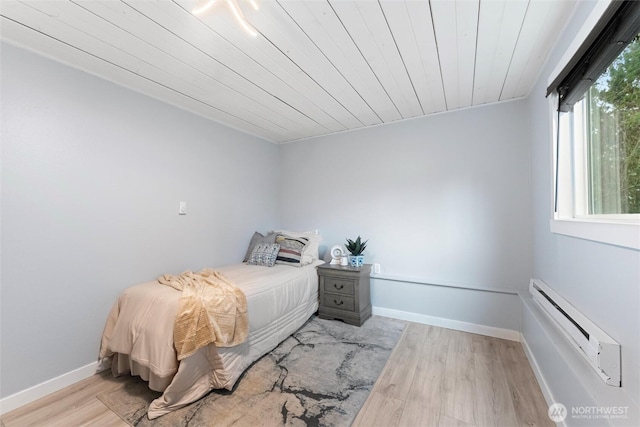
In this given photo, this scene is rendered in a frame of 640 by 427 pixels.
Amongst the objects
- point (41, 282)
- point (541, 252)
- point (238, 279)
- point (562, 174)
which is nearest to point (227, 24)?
point (238, 279)

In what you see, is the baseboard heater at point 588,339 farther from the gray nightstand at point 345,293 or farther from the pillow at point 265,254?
the pillow at point 265,254

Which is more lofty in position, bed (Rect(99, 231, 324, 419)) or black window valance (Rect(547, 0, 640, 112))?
black window valance (Rect(547, 0, 640, 112))

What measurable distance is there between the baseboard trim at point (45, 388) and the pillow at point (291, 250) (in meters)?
1.77

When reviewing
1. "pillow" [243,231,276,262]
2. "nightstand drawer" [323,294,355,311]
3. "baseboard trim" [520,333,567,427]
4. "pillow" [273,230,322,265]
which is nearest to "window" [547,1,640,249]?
"baseboard trim" [520,333,567,427]

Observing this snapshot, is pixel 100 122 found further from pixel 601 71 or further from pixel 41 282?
pixel 601 71

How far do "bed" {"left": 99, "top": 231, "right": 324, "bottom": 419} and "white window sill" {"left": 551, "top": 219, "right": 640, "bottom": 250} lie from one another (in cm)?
205

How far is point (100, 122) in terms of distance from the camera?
1952 mm

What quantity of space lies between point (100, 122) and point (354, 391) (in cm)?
273

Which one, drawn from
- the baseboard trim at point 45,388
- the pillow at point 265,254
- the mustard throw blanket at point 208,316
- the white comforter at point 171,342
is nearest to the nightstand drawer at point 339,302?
the white comforter at point 171,342

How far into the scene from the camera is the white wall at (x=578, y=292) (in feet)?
2.99

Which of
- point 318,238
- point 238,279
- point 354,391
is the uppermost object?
point 318,238

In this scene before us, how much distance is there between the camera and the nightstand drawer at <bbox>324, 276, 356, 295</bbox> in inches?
108

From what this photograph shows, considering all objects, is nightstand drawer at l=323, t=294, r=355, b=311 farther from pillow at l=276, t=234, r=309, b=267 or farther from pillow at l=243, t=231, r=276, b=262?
pillow at l=243, t=231, r=276, b=262

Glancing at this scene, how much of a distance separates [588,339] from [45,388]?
10.3ft
